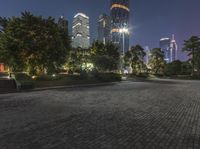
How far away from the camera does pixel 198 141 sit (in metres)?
5.92

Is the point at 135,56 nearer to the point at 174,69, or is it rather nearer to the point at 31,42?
the point at 174,69

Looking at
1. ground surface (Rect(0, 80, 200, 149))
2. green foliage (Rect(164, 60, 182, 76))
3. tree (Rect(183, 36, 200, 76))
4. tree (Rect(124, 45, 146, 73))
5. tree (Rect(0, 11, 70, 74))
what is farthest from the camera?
tree (Rect(124, 45, 146, 73))

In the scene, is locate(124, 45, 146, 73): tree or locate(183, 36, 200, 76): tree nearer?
locate(183, 36, 200, 76): tree

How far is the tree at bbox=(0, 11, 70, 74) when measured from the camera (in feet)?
87.4

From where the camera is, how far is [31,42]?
87.1 feet

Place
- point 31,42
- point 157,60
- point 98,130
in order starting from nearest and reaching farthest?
point 98,130 → point 31,42 → point 157,60

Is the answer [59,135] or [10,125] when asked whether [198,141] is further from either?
[10,125]

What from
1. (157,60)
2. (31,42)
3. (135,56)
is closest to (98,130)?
(31,42)

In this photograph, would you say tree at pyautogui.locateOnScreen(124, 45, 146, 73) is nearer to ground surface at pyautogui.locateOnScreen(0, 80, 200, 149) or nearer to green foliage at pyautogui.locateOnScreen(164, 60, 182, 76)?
green foliage at pyautogui.locateOnScreen(164, 60, 182, 76)

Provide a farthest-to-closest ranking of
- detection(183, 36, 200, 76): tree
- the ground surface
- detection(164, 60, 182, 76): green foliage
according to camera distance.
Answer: detection(164, 60, 182, 76): green foliage, detection(183, 36, 200, 76): tree, the ground surface

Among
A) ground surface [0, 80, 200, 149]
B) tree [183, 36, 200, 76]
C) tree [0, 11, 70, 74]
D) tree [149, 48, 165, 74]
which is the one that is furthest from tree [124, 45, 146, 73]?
ground surface [0, 80, 200, 149]

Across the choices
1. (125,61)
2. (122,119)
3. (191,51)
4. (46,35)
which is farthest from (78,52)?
(122,119)

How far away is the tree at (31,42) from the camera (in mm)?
26625

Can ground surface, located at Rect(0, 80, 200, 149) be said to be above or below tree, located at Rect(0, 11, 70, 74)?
below
